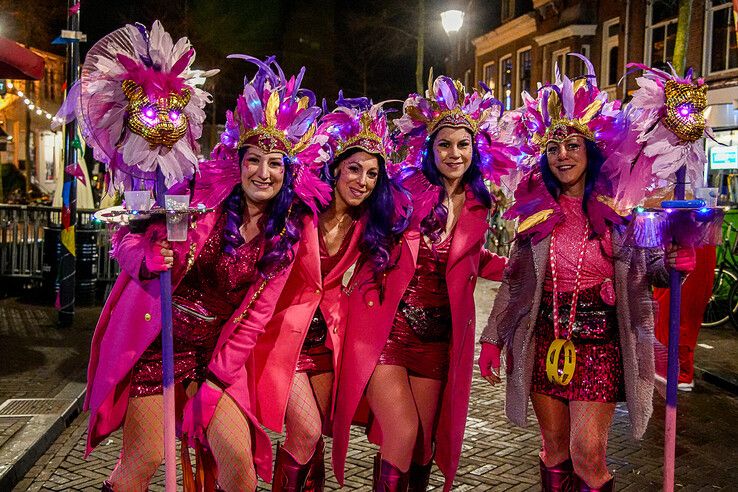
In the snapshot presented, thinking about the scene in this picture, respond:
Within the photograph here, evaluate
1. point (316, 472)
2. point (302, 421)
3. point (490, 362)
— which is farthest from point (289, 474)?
point (490, 362)

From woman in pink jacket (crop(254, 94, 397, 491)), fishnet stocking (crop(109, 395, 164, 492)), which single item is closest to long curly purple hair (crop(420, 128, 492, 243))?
woman in pink jacket (crop(254, 94, 397, 491))

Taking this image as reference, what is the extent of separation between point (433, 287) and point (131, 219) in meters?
1.71

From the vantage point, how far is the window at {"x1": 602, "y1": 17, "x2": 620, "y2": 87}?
23422 mm

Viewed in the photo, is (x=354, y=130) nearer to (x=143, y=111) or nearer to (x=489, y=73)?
(x=143, y=111)

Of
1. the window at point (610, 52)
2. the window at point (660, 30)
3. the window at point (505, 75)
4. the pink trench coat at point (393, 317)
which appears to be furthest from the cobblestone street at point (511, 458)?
the window at point (505, 75)

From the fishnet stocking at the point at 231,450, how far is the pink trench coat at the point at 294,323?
0.23 meters

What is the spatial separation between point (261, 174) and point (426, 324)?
48.0 inches

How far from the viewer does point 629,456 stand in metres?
5.66

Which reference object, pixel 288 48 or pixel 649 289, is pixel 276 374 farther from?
pixel 288 48

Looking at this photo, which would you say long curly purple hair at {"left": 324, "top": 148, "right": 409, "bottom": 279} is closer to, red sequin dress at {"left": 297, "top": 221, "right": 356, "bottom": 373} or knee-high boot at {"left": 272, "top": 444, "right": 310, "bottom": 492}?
red sequin dress at {"left": 297, "top": 221, "right": 356, "bottom": 373}

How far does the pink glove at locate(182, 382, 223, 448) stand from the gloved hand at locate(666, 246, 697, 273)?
7.56 feet

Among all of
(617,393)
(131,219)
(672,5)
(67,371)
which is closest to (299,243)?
(131,219)

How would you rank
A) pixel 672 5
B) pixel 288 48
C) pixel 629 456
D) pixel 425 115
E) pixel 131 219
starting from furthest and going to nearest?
1. pixel 288 48
2. pixel 672 5
3. pixel 629 456
4. pixel 425 115
5. pixel 131 219

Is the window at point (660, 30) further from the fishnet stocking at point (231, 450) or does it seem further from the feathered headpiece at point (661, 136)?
the fishnet stocking at point (231, 450)
